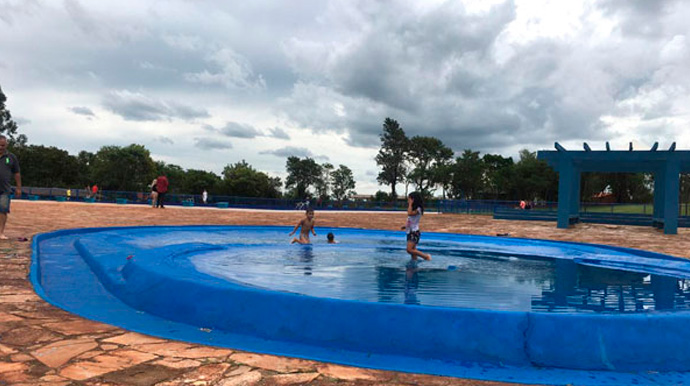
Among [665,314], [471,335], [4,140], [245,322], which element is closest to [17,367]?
[245,322]

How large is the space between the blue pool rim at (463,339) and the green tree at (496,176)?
65.7m

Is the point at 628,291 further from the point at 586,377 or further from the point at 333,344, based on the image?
the point at 333,344

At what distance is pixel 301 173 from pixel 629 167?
7276 centimetres

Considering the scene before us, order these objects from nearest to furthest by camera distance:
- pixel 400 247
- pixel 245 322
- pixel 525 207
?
pixel 245 322 → pixel 400 247 → pixel 525 207

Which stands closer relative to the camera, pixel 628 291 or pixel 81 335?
pixel 81 335

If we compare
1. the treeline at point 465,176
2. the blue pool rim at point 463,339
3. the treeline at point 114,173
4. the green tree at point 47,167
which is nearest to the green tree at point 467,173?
the treeline at point 465,176

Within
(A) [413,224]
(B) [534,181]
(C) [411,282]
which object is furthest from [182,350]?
(B) [534,181]

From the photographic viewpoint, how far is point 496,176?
69.1 meters

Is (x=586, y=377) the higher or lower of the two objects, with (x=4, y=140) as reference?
lower

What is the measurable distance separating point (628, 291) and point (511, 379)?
4.04 meters

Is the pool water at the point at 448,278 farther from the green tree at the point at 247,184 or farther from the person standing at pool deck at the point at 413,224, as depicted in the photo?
the green tree at the point at 247,184

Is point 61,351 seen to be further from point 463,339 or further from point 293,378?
point 463,339

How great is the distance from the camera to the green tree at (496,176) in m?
67.7

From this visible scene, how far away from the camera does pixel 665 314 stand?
13.3 ft
